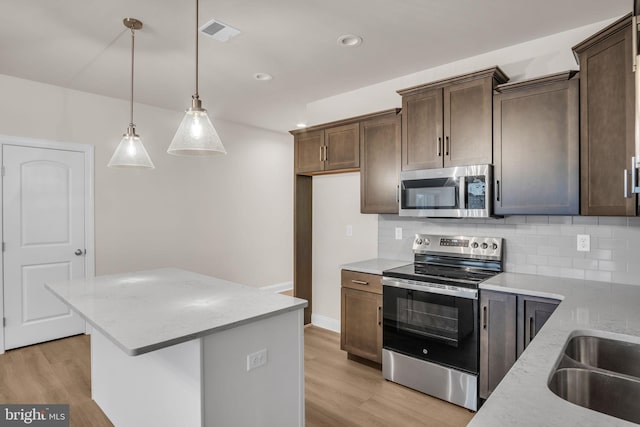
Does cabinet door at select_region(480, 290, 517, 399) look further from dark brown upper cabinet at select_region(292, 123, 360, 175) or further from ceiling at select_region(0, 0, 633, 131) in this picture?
ceiling at select_region(0, 0, 633, 131)

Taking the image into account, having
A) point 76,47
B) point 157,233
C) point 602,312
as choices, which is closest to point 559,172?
point 602,312

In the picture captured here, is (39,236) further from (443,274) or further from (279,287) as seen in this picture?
(443,274)

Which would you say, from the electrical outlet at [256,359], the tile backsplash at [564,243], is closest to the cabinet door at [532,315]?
the tile backsplash at [564,243]

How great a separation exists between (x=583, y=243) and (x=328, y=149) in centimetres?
231

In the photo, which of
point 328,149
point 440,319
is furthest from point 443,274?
point 328,149

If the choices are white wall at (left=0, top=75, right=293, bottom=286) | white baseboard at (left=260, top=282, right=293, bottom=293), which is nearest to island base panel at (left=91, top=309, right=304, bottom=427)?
white wall at (left=0, top=75, right=293, bottom=286)

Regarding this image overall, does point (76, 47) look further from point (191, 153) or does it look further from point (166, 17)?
point (191, 153)

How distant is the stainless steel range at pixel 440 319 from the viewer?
2553 millimetres

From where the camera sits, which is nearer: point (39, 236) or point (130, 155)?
point (130, 155)

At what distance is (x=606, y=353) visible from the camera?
1.48m

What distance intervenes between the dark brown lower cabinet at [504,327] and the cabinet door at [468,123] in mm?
1018

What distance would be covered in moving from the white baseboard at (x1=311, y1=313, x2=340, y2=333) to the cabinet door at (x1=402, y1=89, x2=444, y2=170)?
201 cm

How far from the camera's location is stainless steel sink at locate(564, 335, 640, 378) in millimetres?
1423

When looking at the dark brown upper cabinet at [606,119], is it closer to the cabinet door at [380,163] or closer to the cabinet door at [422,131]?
the cabinet door at [422,131]
